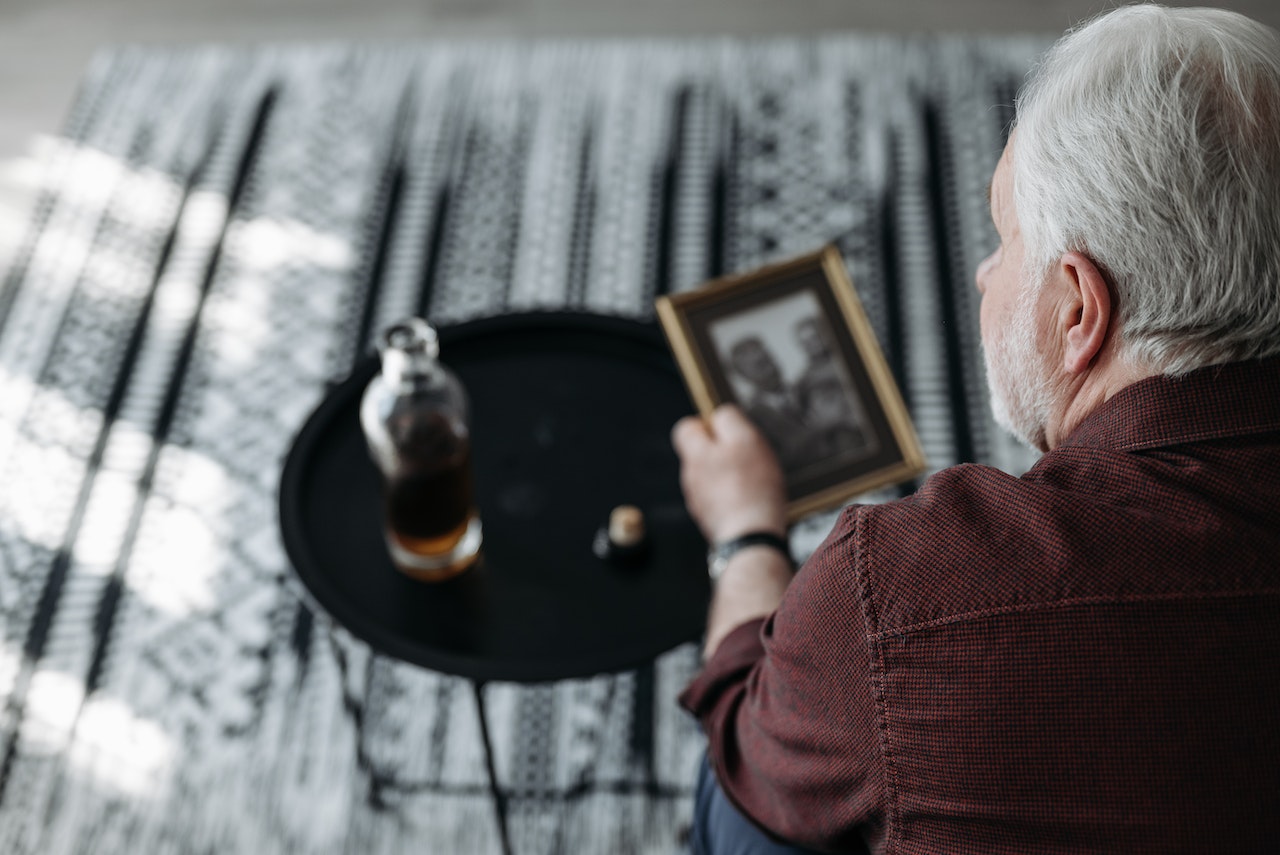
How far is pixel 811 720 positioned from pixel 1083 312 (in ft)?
1.16

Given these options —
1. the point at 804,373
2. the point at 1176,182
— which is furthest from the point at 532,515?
the point at 1176,182

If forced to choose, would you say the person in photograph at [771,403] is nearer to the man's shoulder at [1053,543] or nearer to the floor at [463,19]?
the man's shoulder at [1053,543]

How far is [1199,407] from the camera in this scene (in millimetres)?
817

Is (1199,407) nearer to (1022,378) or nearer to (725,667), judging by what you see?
(1022,378)

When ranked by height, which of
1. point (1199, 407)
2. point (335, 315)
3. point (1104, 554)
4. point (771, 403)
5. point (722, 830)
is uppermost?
point (335, 315)

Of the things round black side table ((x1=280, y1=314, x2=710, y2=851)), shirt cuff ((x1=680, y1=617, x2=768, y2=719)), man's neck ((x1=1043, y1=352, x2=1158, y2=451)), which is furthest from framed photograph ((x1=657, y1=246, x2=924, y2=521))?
man's neck ((x1=1043, y1=352, x2=1158, y2=451))

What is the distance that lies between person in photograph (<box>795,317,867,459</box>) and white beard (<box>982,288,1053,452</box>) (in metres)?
0.30

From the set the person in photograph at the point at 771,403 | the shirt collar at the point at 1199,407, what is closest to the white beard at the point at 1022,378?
the shirt collar at the point at 1199,407

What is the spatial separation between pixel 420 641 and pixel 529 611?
12 cm

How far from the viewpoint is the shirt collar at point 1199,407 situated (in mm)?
809

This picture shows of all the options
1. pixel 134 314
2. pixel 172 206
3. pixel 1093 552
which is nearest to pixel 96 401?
pixel 134 314

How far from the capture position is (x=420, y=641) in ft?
4.23

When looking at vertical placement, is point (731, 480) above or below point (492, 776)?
above

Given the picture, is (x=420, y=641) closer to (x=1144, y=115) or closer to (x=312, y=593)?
(x=312, y=593)
